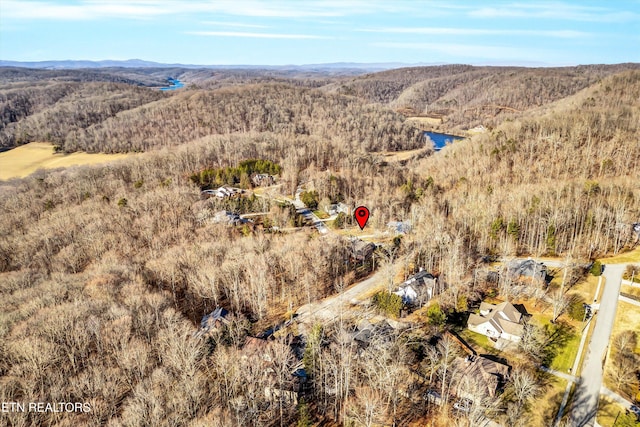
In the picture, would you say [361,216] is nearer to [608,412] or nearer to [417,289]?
[417,289]

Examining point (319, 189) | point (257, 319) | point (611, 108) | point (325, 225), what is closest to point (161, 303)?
point (257, 319)

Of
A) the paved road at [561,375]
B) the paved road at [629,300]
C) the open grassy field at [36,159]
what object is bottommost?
the paved road at [561,375]

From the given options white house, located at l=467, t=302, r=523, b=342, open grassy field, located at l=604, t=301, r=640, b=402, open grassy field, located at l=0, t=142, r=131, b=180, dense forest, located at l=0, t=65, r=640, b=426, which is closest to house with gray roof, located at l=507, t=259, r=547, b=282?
dense forest, located at l=0, t=65, r=640, b=426

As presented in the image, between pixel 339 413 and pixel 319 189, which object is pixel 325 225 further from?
pixel 339 413

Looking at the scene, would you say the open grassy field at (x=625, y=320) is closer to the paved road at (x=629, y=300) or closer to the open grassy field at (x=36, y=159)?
the paved road at (x=629, y=300)

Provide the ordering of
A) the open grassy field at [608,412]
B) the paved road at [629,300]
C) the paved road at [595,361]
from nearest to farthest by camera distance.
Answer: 1. the open grassy field at [608,412]
2. the paved road at [595,361]
3. the paved road at [629,300]

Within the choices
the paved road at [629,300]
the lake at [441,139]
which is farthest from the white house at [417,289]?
the lake at [441,139]

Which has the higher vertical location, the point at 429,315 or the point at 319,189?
the point at 319,189

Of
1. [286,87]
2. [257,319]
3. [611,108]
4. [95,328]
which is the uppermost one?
[286,87]
